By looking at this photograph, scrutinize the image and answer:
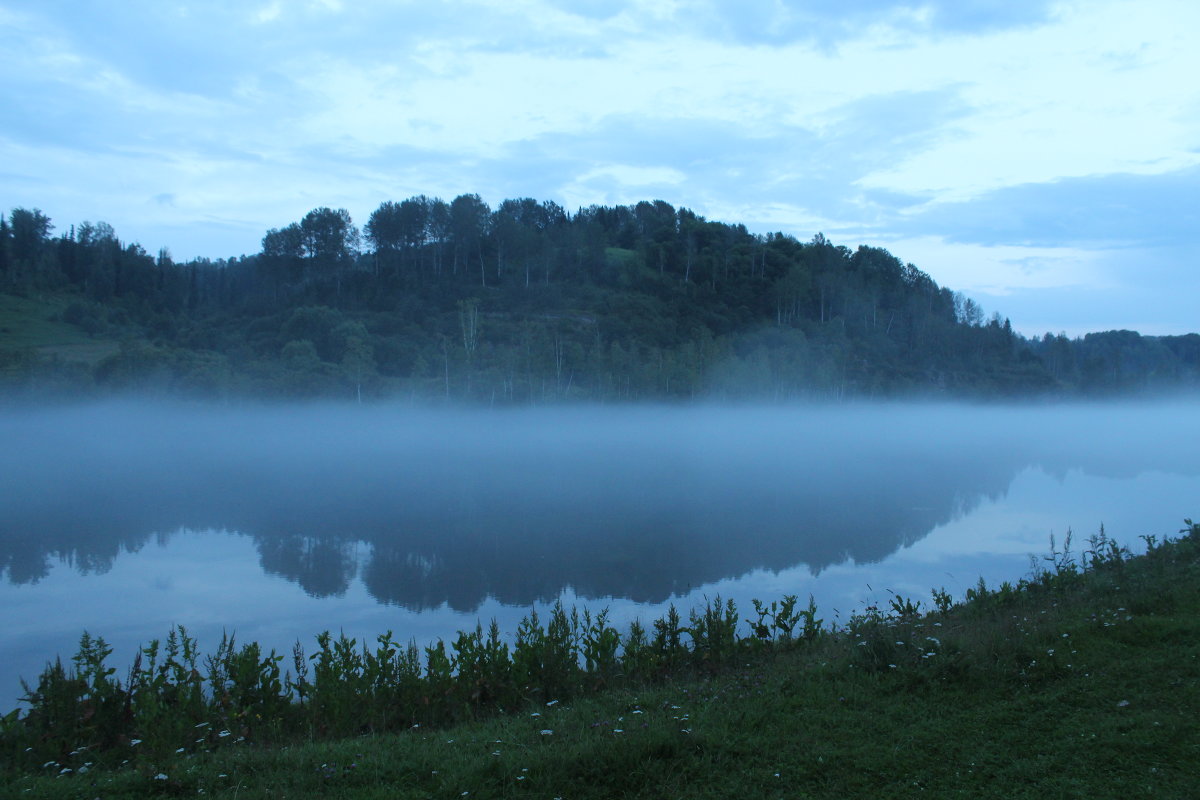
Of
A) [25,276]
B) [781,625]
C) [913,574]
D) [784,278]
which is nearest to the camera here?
[781,625]

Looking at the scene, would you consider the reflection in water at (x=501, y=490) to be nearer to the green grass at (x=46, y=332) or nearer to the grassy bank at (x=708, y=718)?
the grassy bank at (x=708, y=718)

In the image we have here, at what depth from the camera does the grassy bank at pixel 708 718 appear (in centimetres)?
491

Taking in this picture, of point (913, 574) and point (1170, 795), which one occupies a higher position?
point (1170, 795)

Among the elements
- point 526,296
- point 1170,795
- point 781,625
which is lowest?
point 781,625

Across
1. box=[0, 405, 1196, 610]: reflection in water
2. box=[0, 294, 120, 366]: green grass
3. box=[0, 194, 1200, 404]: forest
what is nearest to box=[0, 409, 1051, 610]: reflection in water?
box=[0, 405, 1196, 610]: reflection in water

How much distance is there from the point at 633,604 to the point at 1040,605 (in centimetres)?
686

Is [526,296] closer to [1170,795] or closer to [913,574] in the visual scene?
[913,574]

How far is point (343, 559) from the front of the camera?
19000 millimetres

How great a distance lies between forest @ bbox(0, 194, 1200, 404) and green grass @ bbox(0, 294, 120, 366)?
0.91 ft

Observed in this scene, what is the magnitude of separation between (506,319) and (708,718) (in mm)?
69500

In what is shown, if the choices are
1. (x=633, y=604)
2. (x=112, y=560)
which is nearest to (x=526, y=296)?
(x=112, y=560)

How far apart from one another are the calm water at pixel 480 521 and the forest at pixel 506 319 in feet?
32.1

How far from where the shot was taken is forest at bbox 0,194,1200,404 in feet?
197

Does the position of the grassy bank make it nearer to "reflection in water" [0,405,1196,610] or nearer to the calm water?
the calm water
